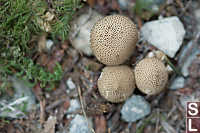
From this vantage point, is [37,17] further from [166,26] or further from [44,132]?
[166,26]

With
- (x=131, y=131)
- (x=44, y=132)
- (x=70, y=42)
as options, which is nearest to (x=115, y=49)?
(x=70, y=42)

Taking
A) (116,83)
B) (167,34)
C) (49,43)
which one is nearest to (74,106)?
(116,83)

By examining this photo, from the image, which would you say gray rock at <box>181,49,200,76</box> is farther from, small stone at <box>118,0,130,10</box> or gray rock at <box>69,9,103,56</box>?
gray rock at <box>69,9,103,56</box>

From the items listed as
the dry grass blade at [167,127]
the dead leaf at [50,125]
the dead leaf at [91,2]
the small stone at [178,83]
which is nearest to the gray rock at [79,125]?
the dead leaf at [50,125]

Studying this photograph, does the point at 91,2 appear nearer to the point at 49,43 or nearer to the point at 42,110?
the point at 49,43

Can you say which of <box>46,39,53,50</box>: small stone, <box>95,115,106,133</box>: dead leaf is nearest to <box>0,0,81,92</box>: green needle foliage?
<box>46,39,53,50</box>: small stone

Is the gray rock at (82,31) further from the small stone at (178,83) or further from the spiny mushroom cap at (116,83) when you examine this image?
the small stone at (178,83)
